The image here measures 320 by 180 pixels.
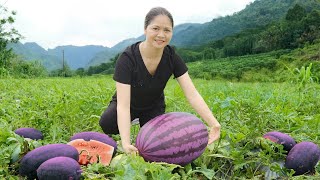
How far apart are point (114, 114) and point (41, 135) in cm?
72

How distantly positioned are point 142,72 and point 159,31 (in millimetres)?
458

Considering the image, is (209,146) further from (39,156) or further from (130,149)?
(39,156)

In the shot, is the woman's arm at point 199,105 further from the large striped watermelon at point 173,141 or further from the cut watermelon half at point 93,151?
the cut watermelon half at point 93,151

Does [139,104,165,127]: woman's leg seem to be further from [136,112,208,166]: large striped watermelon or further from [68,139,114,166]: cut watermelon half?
[68,139,114,166]: cut watermelon half

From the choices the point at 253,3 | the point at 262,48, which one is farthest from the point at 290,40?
the point at 253,3

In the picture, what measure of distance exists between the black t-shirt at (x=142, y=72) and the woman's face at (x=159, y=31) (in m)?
0.29

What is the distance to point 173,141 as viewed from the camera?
119 inches

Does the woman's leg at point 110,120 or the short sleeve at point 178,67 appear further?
the woman's leg at point 110,120

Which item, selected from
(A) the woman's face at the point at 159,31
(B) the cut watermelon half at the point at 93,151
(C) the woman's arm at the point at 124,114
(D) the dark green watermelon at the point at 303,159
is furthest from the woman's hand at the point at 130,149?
(D) the dark green watermelon at the point at 303,159

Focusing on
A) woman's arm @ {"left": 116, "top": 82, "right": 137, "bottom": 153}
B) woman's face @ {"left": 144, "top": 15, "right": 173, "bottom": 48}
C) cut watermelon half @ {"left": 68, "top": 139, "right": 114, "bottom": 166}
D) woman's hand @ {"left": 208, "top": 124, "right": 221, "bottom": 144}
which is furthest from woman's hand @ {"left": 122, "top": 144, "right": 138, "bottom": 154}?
woman's face @ {"left": 144, "top": 15, "right": 173, "bottom": 48}

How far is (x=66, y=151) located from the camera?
2.79 m

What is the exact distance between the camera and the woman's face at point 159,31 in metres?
3.37

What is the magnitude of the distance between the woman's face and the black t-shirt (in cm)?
29

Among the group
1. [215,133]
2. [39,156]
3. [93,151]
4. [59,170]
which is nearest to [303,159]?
[215,133]
